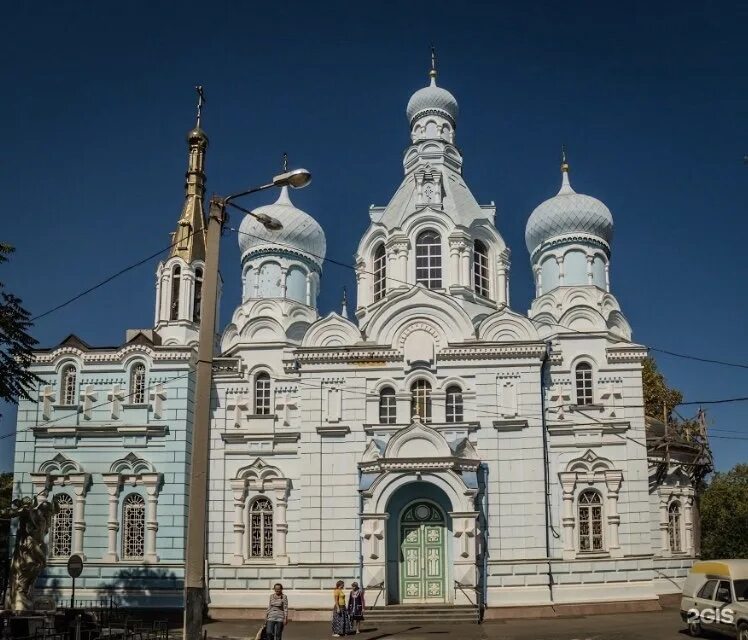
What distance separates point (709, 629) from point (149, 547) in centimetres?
1612

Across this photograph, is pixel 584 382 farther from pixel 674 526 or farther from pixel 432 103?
pixel 432 103

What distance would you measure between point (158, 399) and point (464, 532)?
1047cm

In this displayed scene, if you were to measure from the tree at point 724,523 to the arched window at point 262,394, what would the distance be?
86.9ft

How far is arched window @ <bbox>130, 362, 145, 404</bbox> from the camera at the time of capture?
29.0 metres

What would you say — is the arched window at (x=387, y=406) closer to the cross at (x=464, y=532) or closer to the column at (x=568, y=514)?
the cross at (x=464, y=532)

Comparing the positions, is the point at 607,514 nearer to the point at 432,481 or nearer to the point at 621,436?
the point at 621,436

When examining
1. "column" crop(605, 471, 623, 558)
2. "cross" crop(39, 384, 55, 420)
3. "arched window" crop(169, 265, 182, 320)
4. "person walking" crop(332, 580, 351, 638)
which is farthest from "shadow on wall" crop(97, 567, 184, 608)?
"column" crop(605, 471, 623, 558)

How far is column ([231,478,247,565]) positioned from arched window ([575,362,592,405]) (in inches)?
427

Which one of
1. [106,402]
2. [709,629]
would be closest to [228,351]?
[106,402]

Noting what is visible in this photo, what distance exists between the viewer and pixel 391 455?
26.2 m

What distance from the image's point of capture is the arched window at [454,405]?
1096 inches

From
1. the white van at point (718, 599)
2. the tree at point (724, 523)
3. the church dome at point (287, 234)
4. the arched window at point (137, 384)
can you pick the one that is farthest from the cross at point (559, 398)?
the tree at point (724, 523)

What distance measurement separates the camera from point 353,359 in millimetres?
28234

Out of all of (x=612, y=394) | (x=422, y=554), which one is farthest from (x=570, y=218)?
(x=422, y=554)
